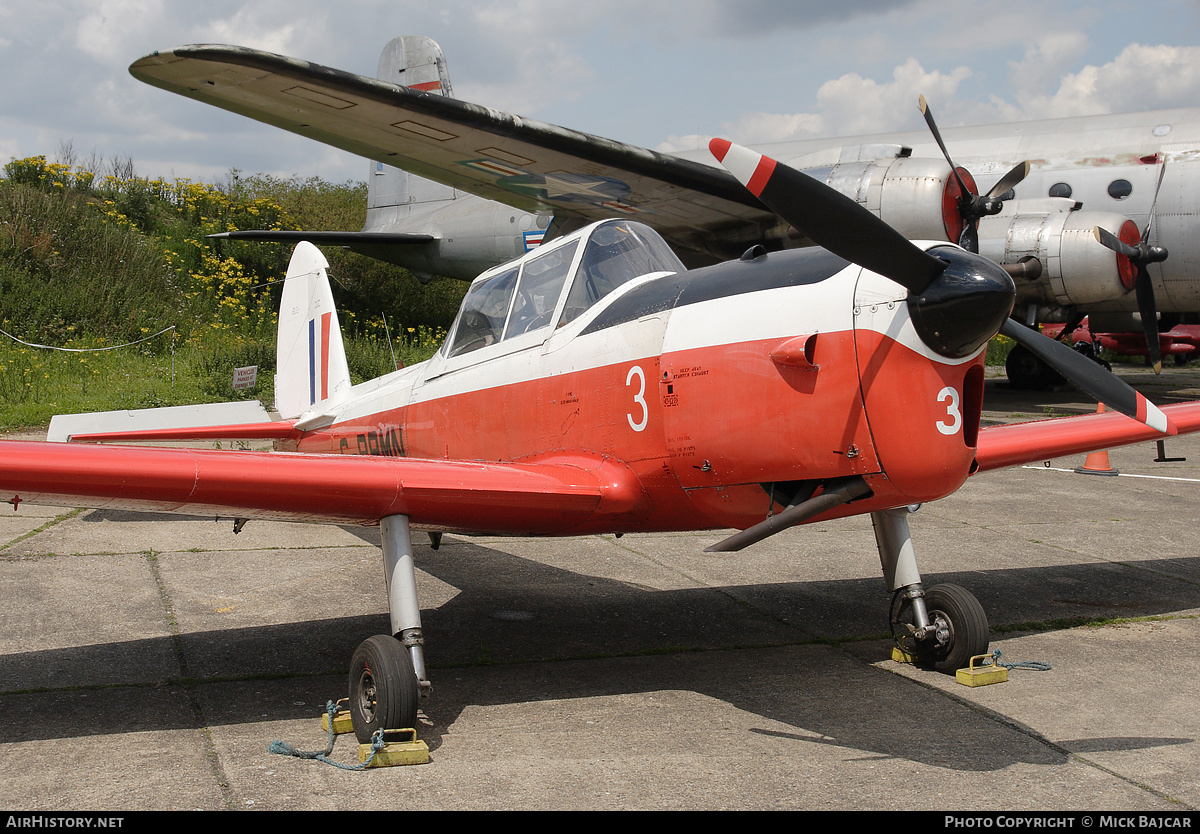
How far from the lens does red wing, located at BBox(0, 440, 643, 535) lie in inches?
133

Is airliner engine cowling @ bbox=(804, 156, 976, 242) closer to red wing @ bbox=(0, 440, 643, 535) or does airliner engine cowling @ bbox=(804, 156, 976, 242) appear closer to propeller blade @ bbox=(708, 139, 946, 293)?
red wing @ bbox=(0, 440, 643, 535)

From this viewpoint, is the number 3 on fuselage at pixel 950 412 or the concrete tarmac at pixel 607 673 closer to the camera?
the concrete tarmac at pixel 607 673

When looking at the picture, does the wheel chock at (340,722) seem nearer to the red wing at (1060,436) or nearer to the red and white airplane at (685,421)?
the red and white airplane at (685,421)

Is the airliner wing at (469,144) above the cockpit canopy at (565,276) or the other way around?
above

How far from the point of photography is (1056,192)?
15102 mm

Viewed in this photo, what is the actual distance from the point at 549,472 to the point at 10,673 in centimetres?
258

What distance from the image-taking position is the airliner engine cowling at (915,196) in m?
11.6

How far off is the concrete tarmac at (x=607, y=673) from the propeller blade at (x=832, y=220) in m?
1.71

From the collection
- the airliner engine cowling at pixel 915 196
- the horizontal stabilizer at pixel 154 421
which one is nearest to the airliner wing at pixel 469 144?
the airliner engine cowling at pixel 915 196

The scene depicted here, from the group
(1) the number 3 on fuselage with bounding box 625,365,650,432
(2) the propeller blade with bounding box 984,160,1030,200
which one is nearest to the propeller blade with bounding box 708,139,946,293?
(1) the number 3 on fuselage with bounding box 625,365,650,432

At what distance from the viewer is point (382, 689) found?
3484mm

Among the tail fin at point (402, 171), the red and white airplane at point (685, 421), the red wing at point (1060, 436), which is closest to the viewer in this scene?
the red and white airplane at point (685, 421)
